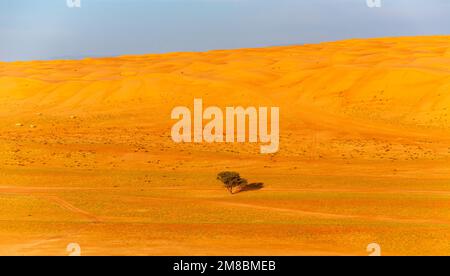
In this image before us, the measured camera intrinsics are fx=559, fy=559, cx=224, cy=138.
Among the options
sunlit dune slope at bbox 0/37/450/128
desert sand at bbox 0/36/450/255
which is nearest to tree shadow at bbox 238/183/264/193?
desert sand at bbox 0/36/450/255

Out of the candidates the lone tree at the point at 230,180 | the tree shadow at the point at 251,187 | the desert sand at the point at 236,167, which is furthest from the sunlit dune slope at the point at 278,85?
the lone tree at the point at 230,180

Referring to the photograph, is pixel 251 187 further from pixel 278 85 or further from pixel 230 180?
pixel 278 85

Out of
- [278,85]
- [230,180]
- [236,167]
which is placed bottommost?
[230,180]

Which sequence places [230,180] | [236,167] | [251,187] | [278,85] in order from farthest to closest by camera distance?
1. [278,85]
2. [236,167]
3. [251,187]
4. [230,180]

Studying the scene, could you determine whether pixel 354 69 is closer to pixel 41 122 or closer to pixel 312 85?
pixel 312 85

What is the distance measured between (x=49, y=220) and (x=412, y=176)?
1416cm

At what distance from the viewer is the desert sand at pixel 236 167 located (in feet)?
50.1

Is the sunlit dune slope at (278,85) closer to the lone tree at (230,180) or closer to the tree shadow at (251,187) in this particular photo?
the tree shadow at (251,187)

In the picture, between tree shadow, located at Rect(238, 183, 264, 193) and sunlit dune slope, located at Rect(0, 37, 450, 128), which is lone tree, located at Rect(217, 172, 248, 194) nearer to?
tree shadow, located at Rect(238, 183, 264, 193)

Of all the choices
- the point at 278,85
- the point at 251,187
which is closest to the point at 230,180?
the point at 251,187

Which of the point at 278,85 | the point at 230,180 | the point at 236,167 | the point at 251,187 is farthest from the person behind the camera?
the point at 278,85

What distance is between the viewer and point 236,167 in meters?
25.0

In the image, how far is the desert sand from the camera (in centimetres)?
1527

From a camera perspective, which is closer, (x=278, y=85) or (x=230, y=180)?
(x=230, y=180)
